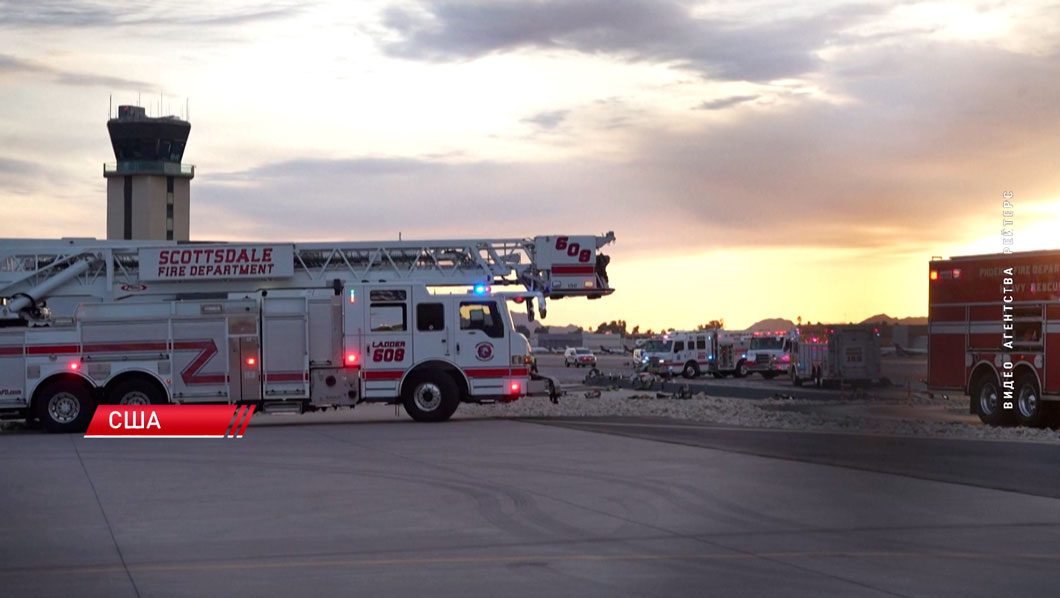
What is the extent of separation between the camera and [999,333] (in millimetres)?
23719

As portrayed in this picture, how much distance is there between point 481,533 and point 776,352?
160 feet

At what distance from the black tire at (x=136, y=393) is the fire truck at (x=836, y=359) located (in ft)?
59.1

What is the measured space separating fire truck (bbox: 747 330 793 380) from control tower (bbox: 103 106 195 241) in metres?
41.0

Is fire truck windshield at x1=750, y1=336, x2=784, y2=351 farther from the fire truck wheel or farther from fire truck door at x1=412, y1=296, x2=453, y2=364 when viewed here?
fire truck door at x1=412, y1=296, x2=453, y2=364

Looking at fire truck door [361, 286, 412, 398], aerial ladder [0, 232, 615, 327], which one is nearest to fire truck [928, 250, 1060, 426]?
aerial ladder [0, 232, 615, 327]

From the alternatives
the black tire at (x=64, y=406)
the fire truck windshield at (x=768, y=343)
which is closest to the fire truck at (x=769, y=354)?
the fire truck windshield at (x=768, y=343)

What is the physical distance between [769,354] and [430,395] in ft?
116

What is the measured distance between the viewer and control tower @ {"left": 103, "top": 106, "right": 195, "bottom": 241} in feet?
273

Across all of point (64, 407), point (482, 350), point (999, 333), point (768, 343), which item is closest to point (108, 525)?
point (64, 407)

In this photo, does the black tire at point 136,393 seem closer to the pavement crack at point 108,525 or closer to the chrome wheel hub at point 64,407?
the chrome wheel hub at point 64,407

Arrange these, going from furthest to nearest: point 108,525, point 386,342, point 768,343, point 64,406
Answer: point 768,343 → point 386,342 → point 64,406 → point 108,525

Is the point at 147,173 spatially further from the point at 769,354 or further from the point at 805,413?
the point at 805,413

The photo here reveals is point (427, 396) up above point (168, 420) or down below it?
Answer: above

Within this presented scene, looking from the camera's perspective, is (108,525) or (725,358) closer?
(108,525)
